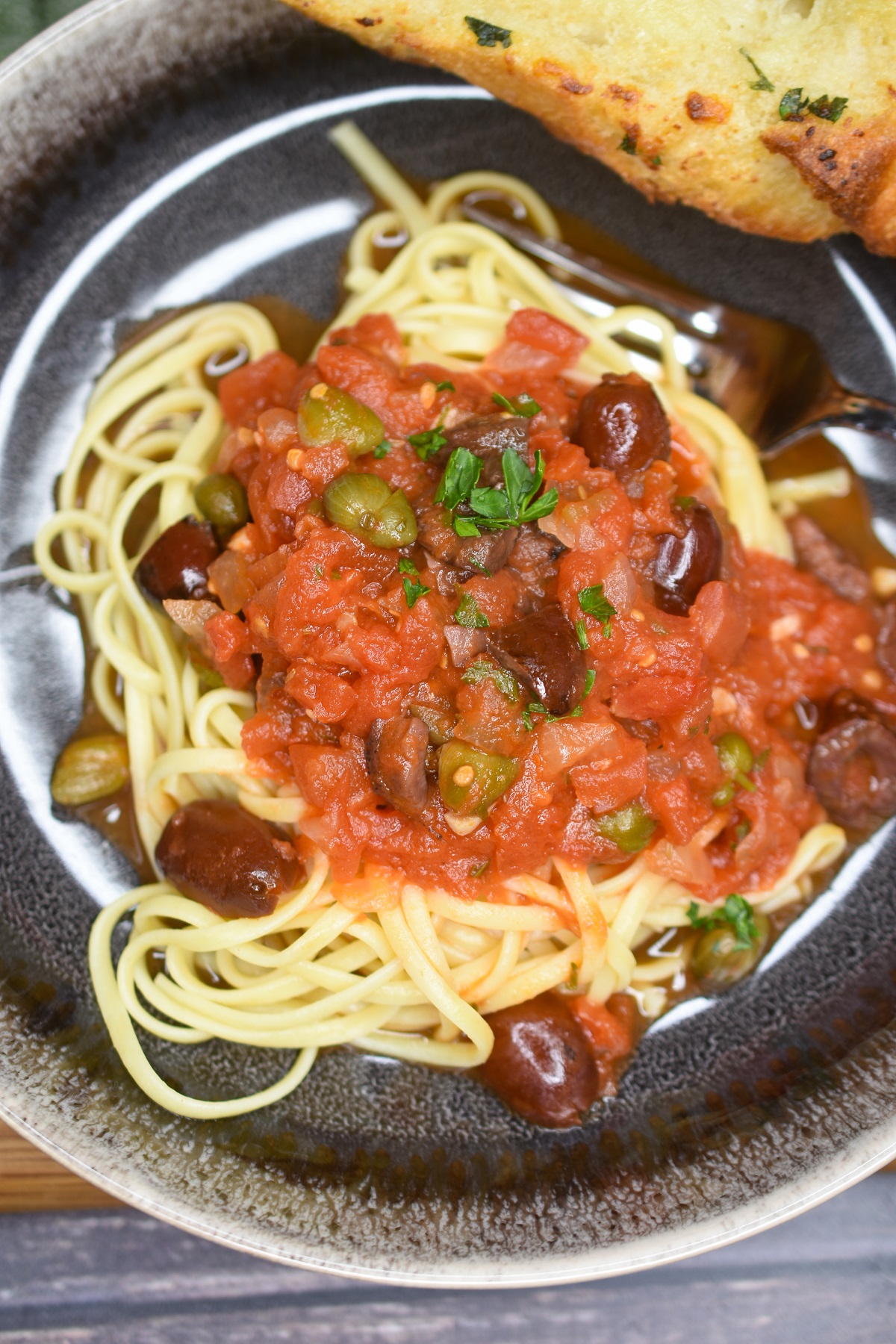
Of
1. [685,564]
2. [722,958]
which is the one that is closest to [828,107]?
[685,564]

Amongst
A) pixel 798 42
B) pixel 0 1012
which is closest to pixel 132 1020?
pixel 0 1012

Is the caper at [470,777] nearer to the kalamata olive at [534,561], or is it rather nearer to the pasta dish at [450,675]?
the pasta dish at [450,675]

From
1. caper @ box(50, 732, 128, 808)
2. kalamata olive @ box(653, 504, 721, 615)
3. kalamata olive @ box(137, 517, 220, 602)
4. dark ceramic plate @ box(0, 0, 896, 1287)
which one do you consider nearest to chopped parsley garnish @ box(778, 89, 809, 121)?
dark ceramic plate @ box(0, 0, 896, 1287)

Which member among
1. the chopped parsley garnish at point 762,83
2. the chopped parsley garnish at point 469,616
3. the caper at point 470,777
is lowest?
the caper at point 470,777

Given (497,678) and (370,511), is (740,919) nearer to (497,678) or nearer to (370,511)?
(497,678)

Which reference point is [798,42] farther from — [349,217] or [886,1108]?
[886,1108]

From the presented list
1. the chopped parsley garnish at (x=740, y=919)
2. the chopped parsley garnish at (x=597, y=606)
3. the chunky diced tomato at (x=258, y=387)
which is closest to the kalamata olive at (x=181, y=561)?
the chunky diced tomato at (x=258, y=387)
